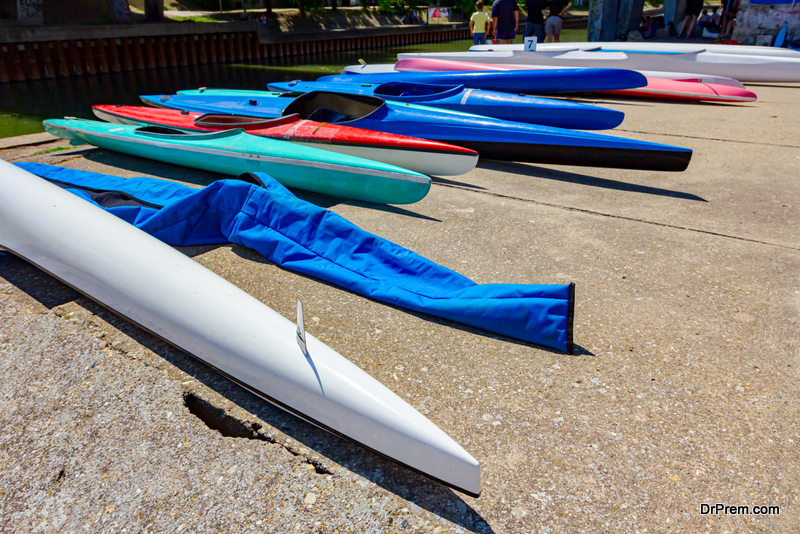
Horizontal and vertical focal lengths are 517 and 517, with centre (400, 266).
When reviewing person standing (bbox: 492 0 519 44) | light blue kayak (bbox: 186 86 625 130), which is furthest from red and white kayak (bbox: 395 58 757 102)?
light blue kayak (bbox: 186 86 625 130)

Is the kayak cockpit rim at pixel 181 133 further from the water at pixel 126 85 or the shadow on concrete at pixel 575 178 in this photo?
the water at pixel 126 85

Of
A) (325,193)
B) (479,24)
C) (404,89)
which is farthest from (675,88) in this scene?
(325,193)

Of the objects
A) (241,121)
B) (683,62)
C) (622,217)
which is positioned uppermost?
(683,62)

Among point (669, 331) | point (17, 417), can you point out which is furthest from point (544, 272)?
point (17, 417)

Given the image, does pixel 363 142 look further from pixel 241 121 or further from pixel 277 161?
pixel 241 121

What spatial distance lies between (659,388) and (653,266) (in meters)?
1.14

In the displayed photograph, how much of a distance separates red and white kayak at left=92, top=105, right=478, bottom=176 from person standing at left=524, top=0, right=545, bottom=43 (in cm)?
812

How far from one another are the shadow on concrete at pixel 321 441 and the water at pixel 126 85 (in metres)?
8.84

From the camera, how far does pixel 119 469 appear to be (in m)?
1.73

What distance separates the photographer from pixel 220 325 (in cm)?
200

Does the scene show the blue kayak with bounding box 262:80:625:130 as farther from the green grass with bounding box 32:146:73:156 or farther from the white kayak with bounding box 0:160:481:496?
the white kayak with bounding box 0:160:481:496

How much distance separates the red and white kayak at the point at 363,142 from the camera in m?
4.23

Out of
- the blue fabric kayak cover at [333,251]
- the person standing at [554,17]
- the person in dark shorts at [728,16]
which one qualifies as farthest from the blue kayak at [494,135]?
the person in dark shorts at [728,16]

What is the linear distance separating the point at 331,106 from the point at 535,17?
25.2 ft
